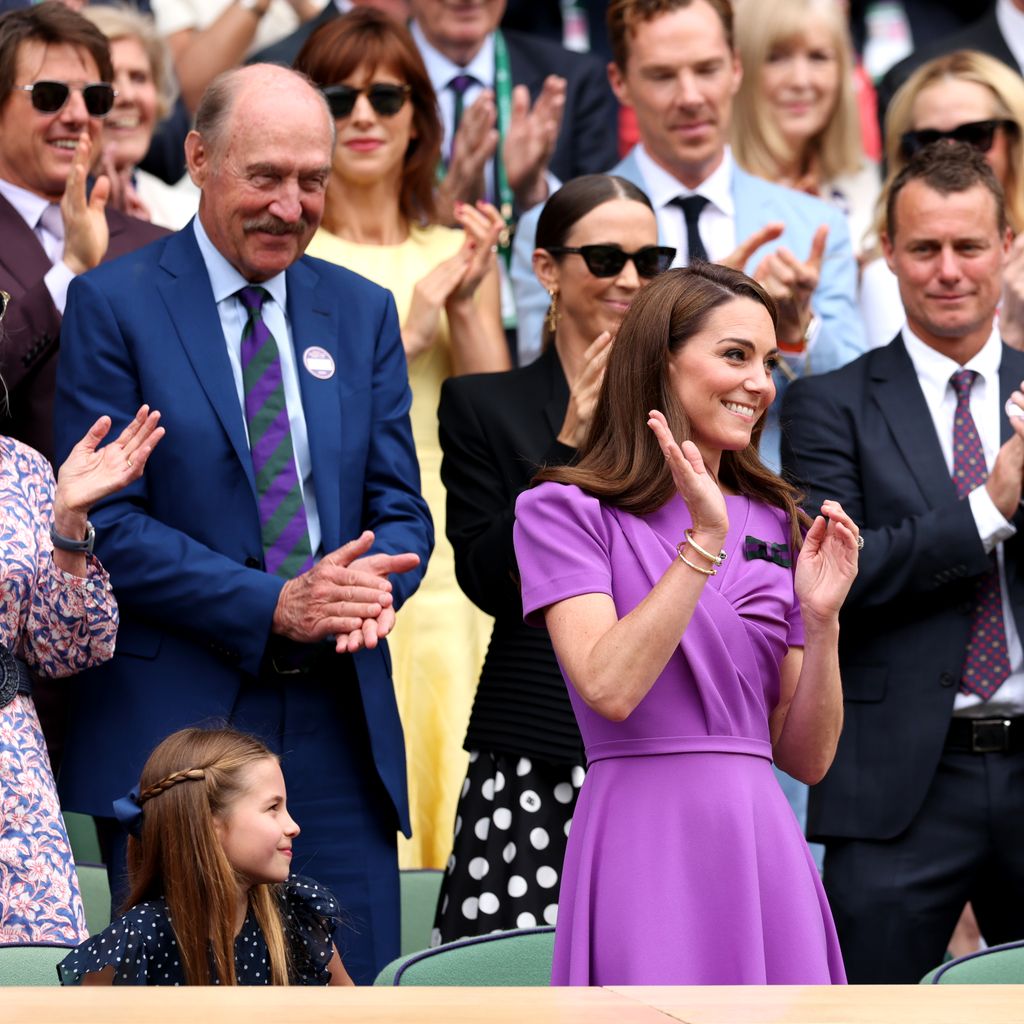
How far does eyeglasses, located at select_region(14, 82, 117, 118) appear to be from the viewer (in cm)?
516

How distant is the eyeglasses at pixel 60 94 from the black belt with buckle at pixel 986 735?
8.77ft

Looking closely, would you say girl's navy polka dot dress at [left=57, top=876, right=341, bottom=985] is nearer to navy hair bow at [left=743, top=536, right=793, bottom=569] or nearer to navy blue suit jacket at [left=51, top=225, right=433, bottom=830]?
navy blue suit jacket at [left=51, top=225, right=433, bottom=830]

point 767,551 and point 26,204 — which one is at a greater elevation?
point 26,204

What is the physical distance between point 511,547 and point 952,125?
263 centimetres

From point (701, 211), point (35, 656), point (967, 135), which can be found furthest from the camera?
point (967, 135)

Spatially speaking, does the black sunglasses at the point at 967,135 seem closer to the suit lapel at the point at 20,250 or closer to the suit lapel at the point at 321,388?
the suit lapel at the point at 321,388

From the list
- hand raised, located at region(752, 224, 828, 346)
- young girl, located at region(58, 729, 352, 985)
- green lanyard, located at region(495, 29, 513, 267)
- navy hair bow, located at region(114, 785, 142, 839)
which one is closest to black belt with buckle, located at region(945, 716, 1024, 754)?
hand raised, located at region(752, 224, 828, 346)

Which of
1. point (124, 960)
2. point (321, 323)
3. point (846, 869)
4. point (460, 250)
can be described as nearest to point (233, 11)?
point (460, 250)

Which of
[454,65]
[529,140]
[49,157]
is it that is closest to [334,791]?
[49,157]

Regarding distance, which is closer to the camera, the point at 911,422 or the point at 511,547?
the point at 511,547

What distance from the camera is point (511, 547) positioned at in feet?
14.8

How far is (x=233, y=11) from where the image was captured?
23.7ft

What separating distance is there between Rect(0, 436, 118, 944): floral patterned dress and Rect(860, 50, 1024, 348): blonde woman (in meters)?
2.83

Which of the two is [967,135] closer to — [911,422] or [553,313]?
[911,422]
